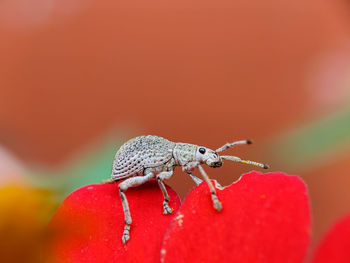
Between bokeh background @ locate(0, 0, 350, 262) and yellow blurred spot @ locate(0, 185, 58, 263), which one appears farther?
bokeh background @ locate(0, 0, 350, 262)

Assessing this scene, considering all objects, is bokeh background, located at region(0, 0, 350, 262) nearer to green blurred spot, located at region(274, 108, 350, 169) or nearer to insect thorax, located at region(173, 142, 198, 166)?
green blurred spot, located at region(274, 108, 350, 169)

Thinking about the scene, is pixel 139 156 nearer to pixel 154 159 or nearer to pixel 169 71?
pixel 154 159

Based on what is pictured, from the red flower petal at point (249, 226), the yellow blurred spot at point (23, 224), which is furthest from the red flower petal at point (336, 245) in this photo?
the yellow blurred spot at point (23, 224)

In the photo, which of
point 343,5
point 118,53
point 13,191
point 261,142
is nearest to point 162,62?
point 118,53

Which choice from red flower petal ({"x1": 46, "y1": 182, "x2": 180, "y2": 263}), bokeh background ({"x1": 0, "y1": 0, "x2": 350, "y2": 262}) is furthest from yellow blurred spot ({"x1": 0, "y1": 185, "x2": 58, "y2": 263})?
bokeh background ({"x1": 0, "y1": 0, "x2": 350, "y2": 262})

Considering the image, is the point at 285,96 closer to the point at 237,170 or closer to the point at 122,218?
the point at 237,170

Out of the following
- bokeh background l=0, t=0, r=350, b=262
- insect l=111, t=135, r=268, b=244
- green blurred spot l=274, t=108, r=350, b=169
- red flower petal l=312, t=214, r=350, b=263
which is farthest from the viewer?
bokeh background l=0, t=0, r=350, b=262
